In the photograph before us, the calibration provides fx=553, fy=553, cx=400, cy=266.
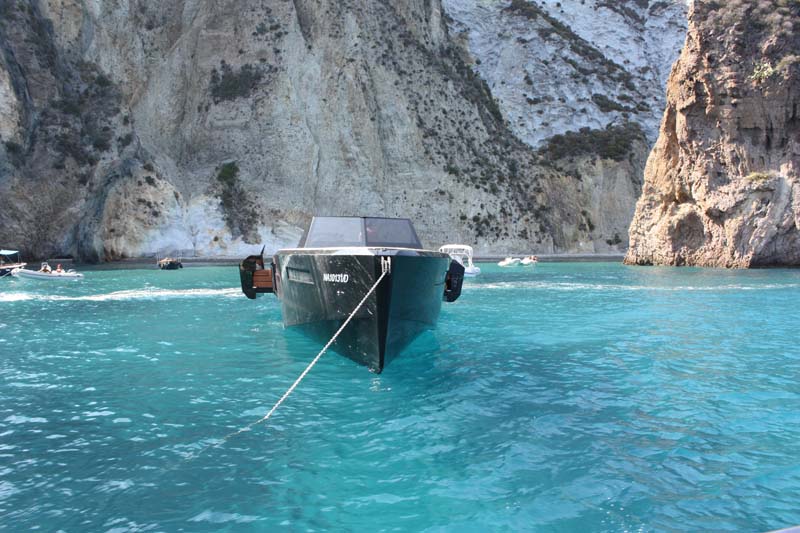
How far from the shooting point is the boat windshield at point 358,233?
13047mm

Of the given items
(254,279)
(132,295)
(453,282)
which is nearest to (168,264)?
(132,295)

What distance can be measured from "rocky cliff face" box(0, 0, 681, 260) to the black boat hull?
49075mm

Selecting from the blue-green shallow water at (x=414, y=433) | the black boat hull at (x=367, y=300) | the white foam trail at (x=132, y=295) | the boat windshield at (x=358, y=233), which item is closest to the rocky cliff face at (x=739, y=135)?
the blue-green shallow water at (x=414, y=433)

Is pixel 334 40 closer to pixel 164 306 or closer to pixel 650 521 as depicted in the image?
pixel 164 306

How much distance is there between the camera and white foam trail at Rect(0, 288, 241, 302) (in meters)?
23.8

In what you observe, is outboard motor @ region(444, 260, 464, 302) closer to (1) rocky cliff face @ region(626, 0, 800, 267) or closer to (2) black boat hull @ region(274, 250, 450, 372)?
(2) black boat hull @ region(274, 250, 450, 372)

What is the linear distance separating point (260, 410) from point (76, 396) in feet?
10.5

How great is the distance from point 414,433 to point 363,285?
11.4ft

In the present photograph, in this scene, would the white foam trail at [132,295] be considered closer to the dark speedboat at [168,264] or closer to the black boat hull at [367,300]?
the black boat hull at [367,300]

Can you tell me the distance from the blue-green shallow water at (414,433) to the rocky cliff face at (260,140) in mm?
46290

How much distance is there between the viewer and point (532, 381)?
31.0 feet

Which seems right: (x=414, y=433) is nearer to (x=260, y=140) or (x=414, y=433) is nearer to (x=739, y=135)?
(x=739, y=135)

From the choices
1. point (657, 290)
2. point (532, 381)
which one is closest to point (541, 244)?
point (657, 290)

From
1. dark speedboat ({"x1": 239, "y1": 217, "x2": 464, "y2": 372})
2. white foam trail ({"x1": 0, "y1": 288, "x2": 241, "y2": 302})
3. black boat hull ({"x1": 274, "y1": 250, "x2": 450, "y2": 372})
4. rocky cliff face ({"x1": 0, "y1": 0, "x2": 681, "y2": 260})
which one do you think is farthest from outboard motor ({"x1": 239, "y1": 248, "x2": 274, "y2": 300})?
rocky cliff face ({"x1": 0, "y1": 0, "x2": 681, "y2": 260})
